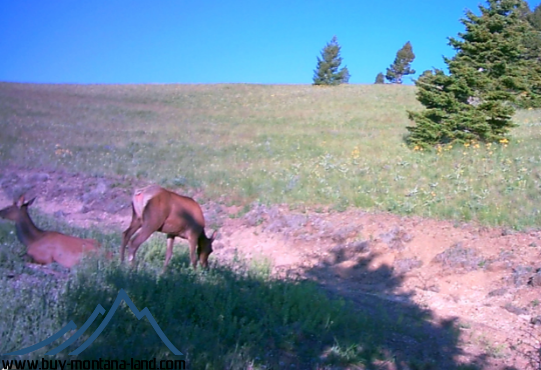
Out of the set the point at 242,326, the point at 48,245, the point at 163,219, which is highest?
the point at 163,219

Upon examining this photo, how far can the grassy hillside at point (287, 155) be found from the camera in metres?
13.7

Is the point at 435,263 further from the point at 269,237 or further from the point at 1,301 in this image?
the point at 1,301

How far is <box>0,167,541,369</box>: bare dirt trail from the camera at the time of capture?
773cm

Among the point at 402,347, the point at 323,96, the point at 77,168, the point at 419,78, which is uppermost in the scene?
the point at 323,96

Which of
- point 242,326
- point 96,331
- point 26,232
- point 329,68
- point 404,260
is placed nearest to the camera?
point 96,331

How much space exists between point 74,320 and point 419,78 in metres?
17.7

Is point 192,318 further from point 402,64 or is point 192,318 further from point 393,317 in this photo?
point 402,64

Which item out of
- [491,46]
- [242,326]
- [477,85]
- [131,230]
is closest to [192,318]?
[242,326]

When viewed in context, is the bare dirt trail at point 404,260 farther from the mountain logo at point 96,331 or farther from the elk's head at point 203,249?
the mountain logo at point 96,331

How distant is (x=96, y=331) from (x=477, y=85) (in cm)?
1725

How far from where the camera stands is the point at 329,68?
224 feet

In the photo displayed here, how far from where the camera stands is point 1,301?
479cm

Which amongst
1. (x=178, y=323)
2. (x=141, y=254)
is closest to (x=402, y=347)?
(x=178, y=323)

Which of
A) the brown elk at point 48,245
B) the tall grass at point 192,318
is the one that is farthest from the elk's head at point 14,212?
the tall grass at point 192,318
